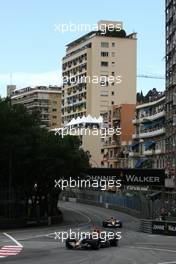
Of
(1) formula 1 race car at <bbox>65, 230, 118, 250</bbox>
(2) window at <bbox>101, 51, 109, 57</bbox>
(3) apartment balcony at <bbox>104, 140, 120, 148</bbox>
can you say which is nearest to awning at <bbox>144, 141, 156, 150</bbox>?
(3) apartment balcony at <bbox>104, 140, 120, 148</bbox>

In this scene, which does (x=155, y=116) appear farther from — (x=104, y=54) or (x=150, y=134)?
(x=104, y=54)

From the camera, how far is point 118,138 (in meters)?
142

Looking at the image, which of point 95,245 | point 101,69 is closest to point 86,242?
point 95,245

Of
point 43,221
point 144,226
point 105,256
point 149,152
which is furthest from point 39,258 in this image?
point 149,152

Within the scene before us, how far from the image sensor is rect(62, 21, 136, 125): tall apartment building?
12838 centimetres

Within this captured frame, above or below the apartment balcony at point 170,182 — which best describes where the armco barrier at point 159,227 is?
below

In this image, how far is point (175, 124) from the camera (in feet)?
318

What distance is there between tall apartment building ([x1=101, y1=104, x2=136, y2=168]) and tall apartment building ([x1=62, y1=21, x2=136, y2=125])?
2.34m

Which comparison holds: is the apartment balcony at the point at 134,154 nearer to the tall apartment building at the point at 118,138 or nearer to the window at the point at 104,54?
the tall apartment building at the point at 118,138

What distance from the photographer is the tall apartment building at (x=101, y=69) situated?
128m

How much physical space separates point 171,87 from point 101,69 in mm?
35497

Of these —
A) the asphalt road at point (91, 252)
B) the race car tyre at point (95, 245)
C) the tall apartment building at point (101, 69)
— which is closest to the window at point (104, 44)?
the tall apartment building at point (101, 69)

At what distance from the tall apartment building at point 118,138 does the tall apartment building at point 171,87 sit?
1234 inches

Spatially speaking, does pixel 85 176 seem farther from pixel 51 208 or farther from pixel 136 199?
pixel 136 199
